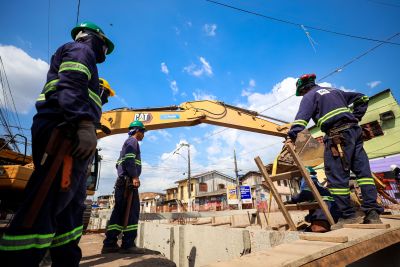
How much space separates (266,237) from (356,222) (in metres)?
1.12

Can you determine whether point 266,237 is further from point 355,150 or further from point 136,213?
point 136,213

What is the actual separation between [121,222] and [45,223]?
7.50ft

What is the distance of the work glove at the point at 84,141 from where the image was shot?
159 centimetres

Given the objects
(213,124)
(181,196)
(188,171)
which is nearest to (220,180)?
(181,196)

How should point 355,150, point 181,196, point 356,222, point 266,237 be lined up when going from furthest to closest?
point 181,196 < point 266,237 < point 355,150 < point 356,222

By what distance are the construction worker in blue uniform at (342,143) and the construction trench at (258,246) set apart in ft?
1.11

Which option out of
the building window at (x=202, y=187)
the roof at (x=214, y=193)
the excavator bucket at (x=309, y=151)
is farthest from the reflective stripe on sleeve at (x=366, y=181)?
the building window at (x=202, y=187)

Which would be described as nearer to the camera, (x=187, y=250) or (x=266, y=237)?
(x=266, y=237)

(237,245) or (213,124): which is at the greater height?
(213,124)

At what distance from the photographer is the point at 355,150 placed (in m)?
2.82

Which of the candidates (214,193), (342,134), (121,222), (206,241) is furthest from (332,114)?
(214,193)

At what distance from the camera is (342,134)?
2857 mm

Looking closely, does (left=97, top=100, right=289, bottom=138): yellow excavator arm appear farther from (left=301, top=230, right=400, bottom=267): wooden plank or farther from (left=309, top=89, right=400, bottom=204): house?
(left=309, top=89, right=400, bottom=204): house

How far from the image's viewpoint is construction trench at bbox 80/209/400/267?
1428 mm
